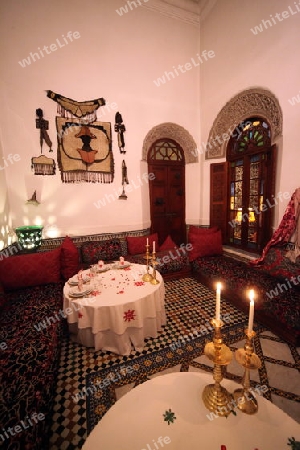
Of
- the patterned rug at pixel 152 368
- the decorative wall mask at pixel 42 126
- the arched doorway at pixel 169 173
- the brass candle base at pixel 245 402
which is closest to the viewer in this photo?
the brass candle base at pixel 245 402

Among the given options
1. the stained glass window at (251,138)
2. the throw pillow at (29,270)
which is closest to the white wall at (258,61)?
the stained glass window at (251,138)

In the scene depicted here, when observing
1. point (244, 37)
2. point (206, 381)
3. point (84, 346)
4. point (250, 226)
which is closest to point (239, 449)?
point (206, 381)

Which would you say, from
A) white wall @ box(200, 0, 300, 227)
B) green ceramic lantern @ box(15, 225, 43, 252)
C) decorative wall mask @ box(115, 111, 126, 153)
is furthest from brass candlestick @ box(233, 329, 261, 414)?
decorative wall mask @ box(115, 111, 126, 153)

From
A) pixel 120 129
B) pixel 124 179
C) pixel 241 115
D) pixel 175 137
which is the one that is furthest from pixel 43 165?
pixel 241 115

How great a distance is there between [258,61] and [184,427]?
4.87 m

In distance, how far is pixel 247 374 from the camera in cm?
100

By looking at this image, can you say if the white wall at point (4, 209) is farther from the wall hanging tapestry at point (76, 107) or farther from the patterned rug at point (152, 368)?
the patterned rug at point (152, 368)

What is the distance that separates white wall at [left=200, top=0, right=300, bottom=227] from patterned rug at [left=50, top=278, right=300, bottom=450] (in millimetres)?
2080

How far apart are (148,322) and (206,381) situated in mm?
1330

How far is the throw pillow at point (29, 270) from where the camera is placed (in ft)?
9.05

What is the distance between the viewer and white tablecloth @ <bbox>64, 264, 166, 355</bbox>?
2.19 metres

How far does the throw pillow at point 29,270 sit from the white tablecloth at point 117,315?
669 mm

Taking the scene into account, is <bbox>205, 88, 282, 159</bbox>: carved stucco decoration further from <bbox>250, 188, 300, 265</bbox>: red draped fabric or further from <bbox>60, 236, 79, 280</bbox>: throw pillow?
<bbox>60, 236, 79, 280</bbox>: throw pillow

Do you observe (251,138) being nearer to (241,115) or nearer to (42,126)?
(241,115)
